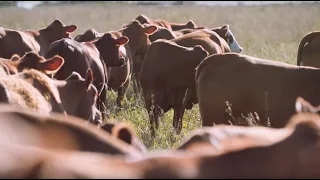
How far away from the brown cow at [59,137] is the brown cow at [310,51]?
19.4 ft

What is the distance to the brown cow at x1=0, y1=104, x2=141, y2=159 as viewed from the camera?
2.88m

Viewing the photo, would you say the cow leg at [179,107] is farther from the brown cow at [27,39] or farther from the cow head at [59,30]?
the cow head at [59,30]

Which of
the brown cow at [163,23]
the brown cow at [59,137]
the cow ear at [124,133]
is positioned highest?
the brown cow at [59,137]

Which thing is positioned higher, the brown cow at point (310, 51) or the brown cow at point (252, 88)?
the brown cow at point (252, 88)

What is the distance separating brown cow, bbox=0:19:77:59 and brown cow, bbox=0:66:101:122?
4.41 m

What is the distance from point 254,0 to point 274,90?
181ft

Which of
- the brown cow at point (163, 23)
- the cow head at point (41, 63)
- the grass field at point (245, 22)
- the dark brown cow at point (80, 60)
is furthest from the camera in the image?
the grass field at point (245, 22)

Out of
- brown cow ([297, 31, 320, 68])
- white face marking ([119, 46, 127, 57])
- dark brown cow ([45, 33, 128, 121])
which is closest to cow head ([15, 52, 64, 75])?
dark brown cow ([45, 33, 128, 121])

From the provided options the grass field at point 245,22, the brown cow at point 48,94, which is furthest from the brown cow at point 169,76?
the brown cow at point 48,94

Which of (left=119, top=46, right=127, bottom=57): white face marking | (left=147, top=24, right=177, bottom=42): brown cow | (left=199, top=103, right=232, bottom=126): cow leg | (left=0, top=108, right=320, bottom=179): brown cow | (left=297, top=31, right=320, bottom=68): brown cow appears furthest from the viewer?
(left=147, top=24, right=177, bottom=42): brown cow

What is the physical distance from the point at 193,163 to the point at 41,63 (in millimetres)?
3832

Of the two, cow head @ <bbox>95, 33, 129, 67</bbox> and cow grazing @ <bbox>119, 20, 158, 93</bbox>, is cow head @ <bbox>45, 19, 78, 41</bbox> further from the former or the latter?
cow head @ <bbox>95, 33, 129, 67</bbox>

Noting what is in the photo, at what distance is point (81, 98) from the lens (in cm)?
507

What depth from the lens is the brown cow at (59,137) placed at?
9.43 feet
